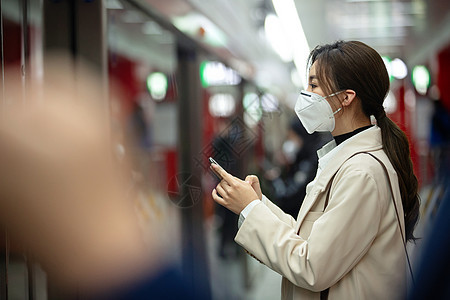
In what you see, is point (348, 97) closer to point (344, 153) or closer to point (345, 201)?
point (344, 153)

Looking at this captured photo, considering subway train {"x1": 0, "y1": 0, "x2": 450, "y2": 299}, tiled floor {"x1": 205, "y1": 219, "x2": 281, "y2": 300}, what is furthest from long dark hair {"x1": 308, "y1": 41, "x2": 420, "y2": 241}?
tiled floor {"x1": 205, "y1": 219, "x2": 281, "y2": 300}

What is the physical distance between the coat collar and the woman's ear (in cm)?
8

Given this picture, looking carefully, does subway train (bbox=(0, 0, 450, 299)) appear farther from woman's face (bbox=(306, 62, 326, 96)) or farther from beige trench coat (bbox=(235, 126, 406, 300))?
beige trench coat (bbox=(235, 126, 406, 300))

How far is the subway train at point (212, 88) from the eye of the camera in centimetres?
170

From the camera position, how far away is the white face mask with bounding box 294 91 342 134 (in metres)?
1.24

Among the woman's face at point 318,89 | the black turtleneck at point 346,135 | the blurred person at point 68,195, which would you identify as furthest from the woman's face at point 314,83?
the blurred person at point 68,195

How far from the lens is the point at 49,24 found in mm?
1823

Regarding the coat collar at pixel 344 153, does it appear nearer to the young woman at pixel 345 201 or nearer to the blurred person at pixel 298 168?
the young woman at pixel 345 201

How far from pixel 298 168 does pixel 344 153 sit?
0.69 m

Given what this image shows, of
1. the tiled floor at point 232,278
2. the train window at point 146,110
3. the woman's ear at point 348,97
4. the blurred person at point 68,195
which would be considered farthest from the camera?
the tiled floor at point 232,278

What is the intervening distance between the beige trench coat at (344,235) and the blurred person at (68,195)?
65 cm

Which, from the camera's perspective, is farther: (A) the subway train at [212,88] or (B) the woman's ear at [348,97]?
(A) the subway train at [212,88]

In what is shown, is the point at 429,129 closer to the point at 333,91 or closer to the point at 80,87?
the point at 333,91

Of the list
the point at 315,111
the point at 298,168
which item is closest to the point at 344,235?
the point at 315,111
